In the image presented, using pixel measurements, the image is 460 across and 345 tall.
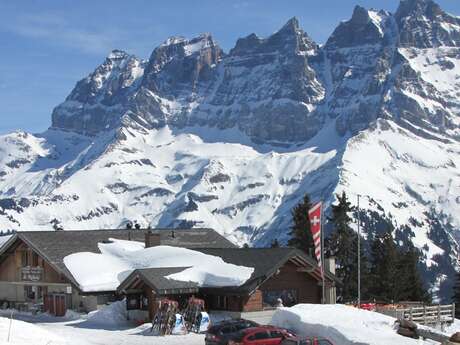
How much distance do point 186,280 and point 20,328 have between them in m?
19.8

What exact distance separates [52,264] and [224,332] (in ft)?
88.2

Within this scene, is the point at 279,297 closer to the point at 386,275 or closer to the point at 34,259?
the point at 34,259

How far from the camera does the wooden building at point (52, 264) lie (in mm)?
64938

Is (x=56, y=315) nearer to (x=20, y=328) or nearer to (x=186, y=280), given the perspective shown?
(x=186, y=280)

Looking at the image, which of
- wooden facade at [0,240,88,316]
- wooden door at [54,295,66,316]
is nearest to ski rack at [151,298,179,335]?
wooden facade at [0,240,88,316]

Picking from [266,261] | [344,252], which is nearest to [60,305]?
[266,261]

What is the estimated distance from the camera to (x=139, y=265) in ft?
209

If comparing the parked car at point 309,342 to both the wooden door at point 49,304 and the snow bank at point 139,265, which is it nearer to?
the snow bank at point 139,265

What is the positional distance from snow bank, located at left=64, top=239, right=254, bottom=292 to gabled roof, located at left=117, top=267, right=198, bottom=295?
2.36ft

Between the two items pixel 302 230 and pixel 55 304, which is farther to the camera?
pixel 302 230

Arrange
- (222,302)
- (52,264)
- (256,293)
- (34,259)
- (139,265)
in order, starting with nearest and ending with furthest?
1. (256,293)
2. (222,302)
3. (139,265)
4. (52,264)
5. (34,259)

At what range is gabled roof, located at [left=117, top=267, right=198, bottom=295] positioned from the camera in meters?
54.5

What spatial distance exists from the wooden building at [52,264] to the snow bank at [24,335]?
79.9ft

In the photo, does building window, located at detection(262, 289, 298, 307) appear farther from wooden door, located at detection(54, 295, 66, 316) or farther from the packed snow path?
wooden door, located at detection(54, 295, 66, 316)
